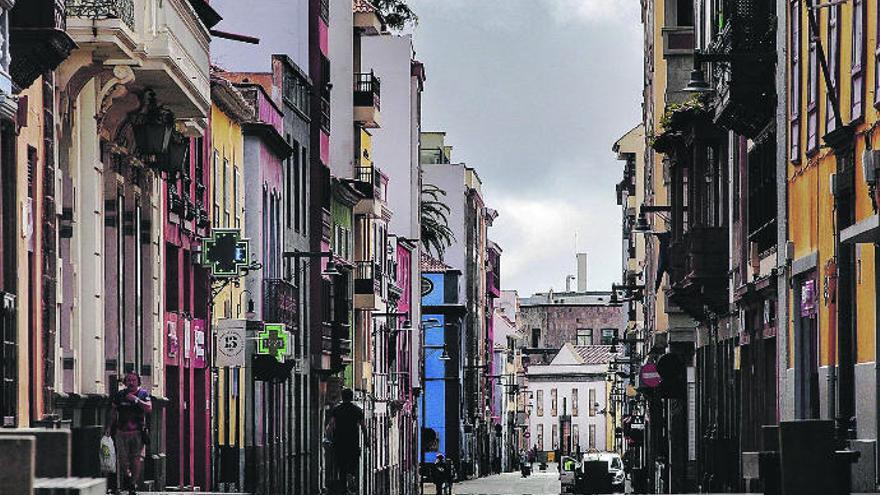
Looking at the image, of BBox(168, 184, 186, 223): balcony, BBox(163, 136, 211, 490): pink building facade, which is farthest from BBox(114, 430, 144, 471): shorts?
BBox(168, 184, 186, 223): balcony

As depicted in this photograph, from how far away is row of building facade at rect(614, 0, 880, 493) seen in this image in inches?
1050

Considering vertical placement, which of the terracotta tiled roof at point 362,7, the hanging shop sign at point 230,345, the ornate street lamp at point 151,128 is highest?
the terracotta tiled roof at point 362,7

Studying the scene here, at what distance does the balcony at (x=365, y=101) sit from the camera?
69125 mm

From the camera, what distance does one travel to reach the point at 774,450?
23.7 metres

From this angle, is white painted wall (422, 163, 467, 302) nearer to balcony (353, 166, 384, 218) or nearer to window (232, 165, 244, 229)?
balcony (353, 166, 384, 218)

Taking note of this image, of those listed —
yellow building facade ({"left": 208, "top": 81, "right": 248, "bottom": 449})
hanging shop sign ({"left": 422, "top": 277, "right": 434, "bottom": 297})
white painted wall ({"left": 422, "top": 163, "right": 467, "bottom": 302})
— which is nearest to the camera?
yellow building facade ({"left": 208, "top": 81, "right": 248, "bottom": 449})

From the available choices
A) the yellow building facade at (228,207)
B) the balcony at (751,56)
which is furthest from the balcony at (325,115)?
the balcony at (751,56)

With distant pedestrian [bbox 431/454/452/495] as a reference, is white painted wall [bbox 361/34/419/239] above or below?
above

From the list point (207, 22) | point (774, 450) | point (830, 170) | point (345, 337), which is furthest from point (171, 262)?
point (345, 337)

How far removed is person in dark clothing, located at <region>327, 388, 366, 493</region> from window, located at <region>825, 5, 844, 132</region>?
8644mm

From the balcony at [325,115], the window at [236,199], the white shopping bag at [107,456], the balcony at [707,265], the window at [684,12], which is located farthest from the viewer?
the balcony at [325,115]

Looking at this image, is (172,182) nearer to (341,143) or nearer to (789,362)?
(789,362)

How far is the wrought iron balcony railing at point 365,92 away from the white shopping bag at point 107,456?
4298cm

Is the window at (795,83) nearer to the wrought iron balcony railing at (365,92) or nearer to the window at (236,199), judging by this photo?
the window at (236,199)
